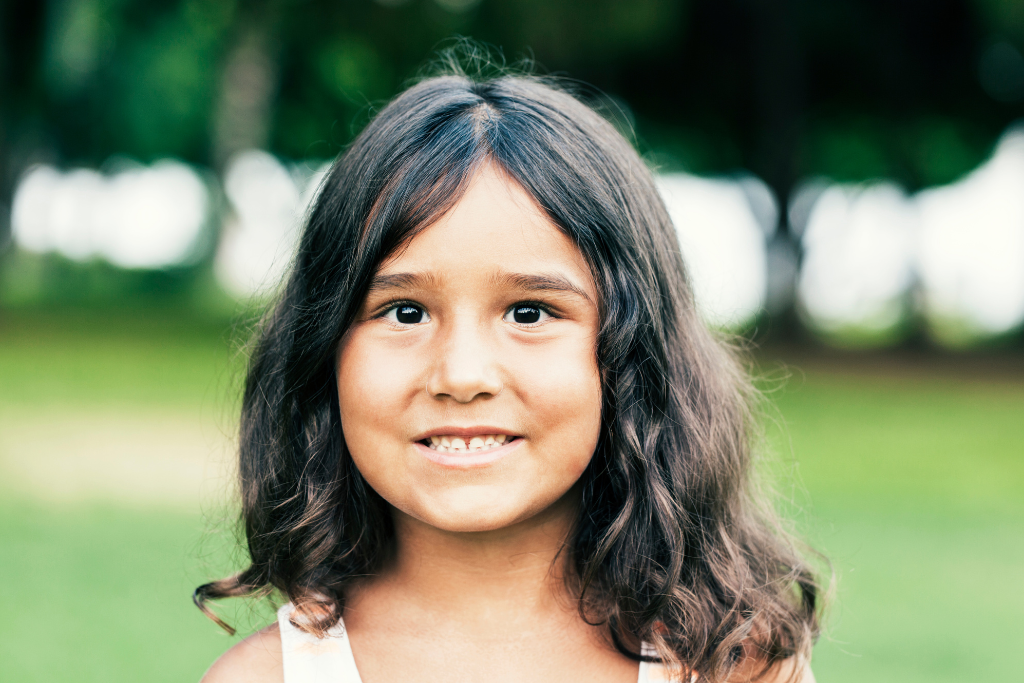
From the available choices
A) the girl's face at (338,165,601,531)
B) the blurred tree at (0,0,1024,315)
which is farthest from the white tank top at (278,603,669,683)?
the blurred tree at (0,0,1024,315)

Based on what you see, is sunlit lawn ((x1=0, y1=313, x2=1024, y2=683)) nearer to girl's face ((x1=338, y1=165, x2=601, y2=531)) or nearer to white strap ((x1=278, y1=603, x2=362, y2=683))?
white strap ((x1=278, y1=603, x2=362, y2=683))

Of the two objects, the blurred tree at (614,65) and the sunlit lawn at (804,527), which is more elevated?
the blurred tree at (614,65)

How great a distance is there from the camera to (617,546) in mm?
1967

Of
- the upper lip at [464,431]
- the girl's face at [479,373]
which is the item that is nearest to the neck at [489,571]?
the girl's face at [479,373]

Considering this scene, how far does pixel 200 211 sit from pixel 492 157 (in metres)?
25.4

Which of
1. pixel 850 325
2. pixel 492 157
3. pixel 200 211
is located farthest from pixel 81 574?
pixel 200 211

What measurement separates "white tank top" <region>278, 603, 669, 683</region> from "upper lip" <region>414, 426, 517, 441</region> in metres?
0.47

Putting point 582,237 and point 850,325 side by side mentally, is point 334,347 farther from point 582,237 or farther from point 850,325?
point 850,325

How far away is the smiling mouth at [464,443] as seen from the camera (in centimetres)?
173

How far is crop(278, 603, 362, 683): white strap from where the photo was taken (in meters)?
1.88

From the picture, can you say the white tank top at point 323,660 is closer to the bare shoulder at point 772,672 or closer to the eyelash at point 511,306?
the bare shoulder at point 772,672

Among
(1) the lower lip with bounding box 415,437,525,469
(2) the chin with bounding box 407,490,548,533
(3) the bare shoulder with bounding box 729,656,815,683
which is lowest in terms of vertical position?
(3) the bare shoulder with bounding box 729,656,815,683

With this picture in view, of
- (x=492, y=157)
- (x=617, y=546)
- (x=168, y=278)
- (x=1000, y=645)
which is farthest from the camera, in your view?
(x=168, y=278)

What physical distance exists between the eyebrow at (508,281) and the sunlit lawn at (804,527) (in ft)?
2.51
